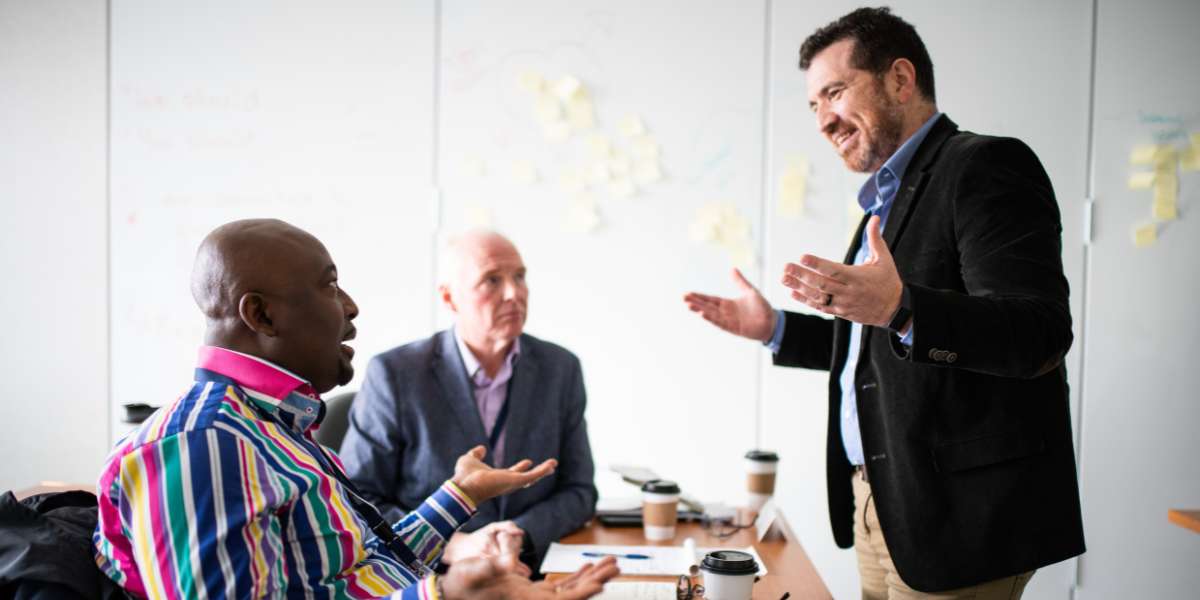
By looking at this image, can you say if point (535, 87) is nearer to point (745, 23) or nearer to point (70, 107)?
point (745, 23)

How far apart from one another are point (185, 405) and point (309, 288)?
231 millimetres

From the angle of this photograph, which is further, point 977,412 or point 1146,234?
point 1146,234

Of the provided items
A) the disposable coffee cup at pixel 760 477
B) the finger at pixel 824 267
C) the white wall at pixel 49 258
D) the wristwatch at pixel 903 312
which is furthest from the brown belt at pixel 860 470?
the white wall at pixel 49 258

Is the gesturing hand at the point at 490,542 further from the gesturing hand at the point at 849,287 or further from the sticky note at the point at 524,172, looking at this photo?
the sticky note at the point at 524,172

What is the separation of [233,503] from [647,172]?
8.63 feet

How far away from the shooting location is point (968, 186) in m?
1.54

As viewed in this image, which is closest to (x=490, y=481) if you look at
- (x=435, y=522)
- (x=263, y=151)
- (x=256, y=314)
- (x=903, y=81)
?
(x=435, y=522)

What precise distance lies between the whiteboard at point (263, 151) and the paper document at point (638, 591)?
7.07ft

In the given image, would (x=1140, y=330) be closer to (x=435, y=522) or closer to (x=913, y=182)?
(x=913, y=182)

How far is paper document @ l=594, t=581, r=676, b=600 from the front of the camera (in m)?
1.52

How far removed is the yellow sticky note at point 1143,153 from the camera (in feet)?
10.8

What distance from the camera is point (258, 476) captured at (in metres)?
1.08

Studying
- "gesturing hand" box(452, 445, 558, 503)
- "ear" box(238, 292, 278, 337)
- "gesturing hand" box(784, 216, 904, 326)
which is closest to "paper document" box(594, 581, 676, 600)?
"gesturing hand" box(452, 445, 558, 503)

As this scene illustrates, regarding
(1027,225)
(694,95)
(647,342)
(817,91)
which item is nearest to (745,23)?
(694,95)
